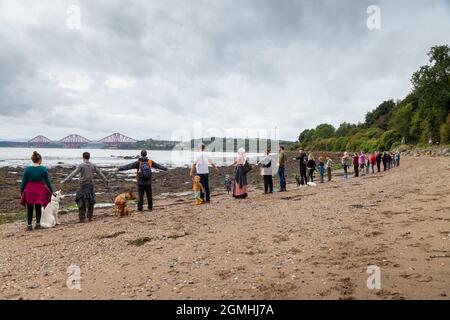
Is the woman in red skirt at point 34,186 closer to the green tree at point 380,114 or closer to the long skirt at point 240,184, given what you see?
the long skirt at point 240,184

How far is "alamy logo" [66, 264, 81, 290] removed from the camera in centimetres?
611

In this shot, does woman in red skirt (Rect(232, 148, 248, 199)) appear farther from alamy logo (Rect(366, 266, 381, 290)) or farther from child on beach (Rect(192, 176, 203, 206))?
alamy logo (Rect(366, 266, 381, 290))

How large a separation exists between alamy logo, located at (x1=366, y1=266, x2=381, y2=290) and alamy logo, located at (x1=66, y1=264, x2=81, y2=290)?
4.84m

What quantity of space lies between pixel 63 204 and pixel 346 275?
21.3 meters

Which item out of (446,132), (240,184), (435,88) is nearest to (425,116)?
(435,88)

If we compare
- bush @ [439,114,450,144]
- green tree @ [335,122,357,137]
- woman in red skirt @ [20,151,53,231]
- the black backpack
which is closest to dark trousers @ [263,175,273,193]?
the black backpack

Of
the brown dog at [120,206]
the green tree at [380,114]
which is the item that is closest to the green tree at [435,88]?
the green tree at [380,114]

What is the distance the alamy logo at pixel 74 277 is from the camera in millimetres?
6105

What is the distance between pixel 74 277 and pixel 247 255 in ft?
11.2

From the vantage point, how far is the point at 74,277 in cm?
654
